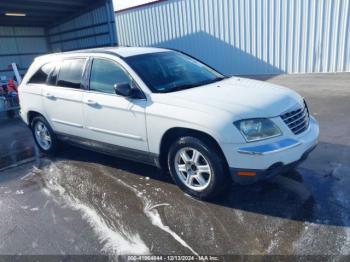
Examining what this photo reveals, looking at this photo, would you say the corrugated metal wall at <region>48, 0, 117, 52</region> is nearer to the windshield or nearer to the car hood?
the windshield

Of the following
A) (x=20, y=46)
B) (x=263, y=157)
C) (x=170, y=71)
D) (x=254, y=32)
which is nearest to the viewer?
(x=263, y=157)

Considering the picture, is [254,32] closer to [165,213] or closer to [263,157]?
[263,157]

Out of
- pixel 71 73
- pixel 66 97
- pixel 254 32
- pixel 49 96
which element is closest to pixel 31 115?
pixel 49 96

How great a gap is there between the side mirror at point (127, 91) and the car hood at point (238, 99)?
0.80ft

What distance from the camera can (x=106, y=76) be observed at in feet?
14.1

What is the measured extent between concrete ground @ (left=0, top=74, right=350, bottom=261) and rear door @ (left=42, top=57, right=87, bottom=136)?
2.34ft

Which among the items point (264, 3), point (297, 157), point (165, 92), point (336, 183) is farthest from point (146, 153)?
point (264, 3)

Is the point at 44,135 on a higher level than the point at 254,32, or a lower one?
lower

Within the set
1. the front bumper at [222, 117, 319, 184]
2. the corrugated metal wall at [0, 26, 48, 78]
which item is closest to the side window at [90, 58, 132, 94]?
the front bumper at [222, 117, 319, 184]

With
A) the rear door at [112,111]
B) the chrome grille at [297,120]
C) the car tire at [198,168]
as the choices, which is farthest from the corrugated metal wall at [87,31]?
the chrome grille at [297,120]

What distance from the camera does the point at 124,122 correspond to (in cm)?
400

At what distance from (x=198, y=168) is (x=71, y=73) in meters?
2.57

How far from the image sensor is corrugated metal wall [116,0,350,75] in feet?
33.0

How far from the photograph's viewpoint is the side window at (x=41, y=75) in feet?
17.3
